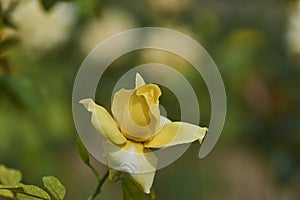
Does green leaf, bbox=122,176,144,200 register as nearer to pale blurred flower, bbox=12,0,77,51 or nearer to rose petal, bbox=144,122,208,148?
rose petal, bbox=144,122,208,148

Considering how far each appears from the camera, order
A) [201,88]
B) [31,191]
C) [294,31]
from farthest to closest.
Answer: [294,31]
[201,88]
[31,191]

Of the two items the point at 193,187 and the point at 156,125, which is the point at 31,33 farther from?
the point at 156,125

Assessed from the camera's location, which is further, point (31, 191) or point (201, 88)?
point (201, 88)

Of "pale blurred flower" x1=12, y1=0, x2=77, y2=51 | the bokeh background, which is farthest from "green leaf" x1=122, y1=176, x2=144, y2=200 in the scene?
"pale blurred flower" x1=12, y1=0, x2=77, y2=51

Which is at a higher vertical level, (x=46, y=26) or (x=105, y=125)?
(x=46, y=26)

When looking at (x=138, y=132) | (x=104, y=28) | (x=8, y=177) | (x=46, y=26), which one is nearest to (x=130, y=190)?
(x=138, y=132)

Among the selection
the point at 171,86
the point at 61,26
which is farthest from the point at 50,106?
the point at 171,86

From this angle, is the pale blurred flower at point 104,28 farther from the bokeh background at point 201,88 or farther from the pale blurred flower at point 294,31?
→ the pale blurred flower at point 294,31

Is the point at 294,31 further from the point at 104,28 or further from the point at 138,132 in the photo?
the point at 138,132
